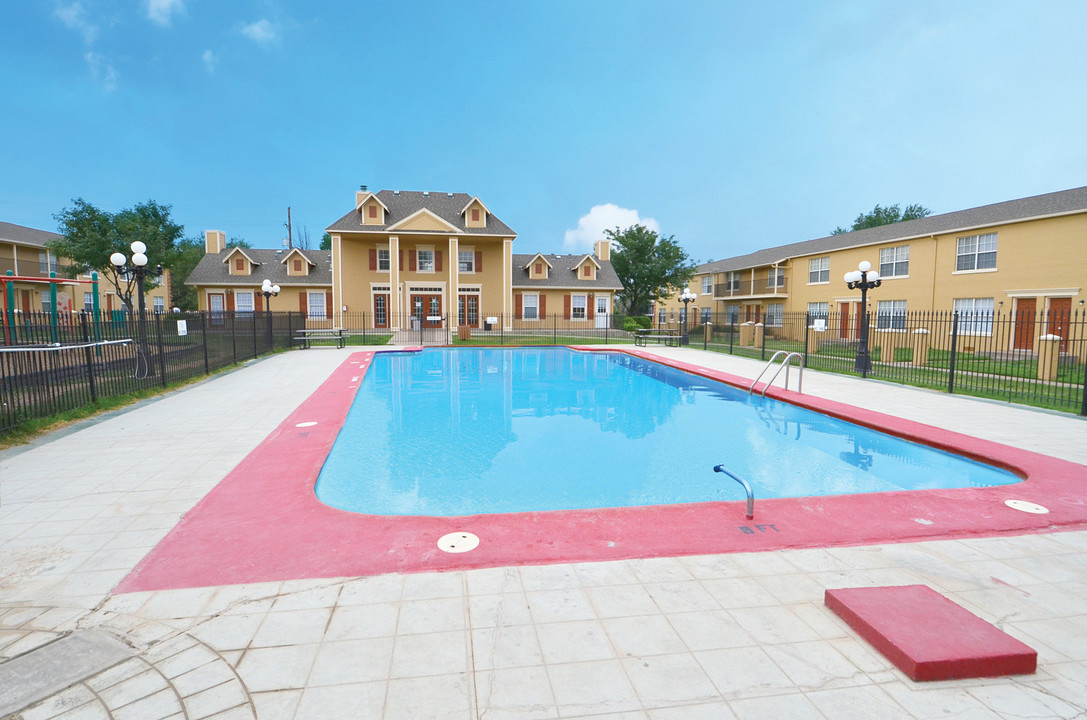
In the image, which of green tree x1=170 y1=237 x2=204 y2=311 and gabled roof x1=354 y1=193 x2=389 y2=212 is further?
green tree x1=170 y1=237 x2=204 y2=311

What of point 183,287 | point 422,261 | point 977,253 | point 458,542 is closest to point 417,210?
point 422,261

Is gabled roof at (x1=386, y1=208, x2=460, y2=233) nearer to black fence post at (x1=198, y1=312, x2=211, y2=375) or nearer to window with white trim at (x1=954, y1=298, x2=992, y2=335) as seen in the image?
black fence post at (x1=198, y1=312, x2=211, y2=375)

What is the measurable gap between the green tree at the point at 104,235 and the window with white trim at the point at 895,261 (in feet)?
129

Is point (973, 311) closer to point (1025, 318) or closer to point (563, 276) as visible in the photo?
point (1025, 318)

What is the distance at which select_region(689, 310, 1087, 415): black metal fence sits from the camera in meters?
11.4

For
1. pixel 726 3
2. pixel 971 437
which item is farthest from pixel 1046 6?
pixel 971 437

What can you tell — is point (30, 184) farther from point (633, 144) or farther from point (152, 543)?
point (152, 543)

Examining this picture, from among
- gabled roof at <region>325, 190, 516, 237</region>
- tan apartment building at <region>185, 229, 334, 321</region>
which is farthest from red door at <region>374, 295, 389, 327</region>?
gabled roof at <region>325, 190, 516, 237</region>

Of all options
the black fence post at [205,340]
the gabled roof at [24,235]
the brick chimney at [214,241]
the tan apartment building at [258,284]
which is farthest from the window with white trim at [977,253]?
the gabled roof at [24,235]

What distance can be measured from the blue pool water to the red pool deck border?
0.93 m

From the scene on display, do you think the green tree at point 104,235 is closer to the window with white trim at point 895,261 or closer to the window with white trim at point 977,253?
the window with white trim at point 895,261

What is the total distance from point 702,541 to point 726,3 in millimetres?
22769

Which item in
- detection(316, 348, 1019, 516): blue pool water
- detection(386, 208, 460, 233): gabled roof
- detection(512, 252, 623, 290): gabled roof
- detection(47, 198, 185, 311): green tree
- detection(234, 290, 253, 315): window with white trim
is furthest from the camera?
detection(512, 252, 623, 290): gabled roof

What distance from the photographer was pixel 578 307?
37219mm
